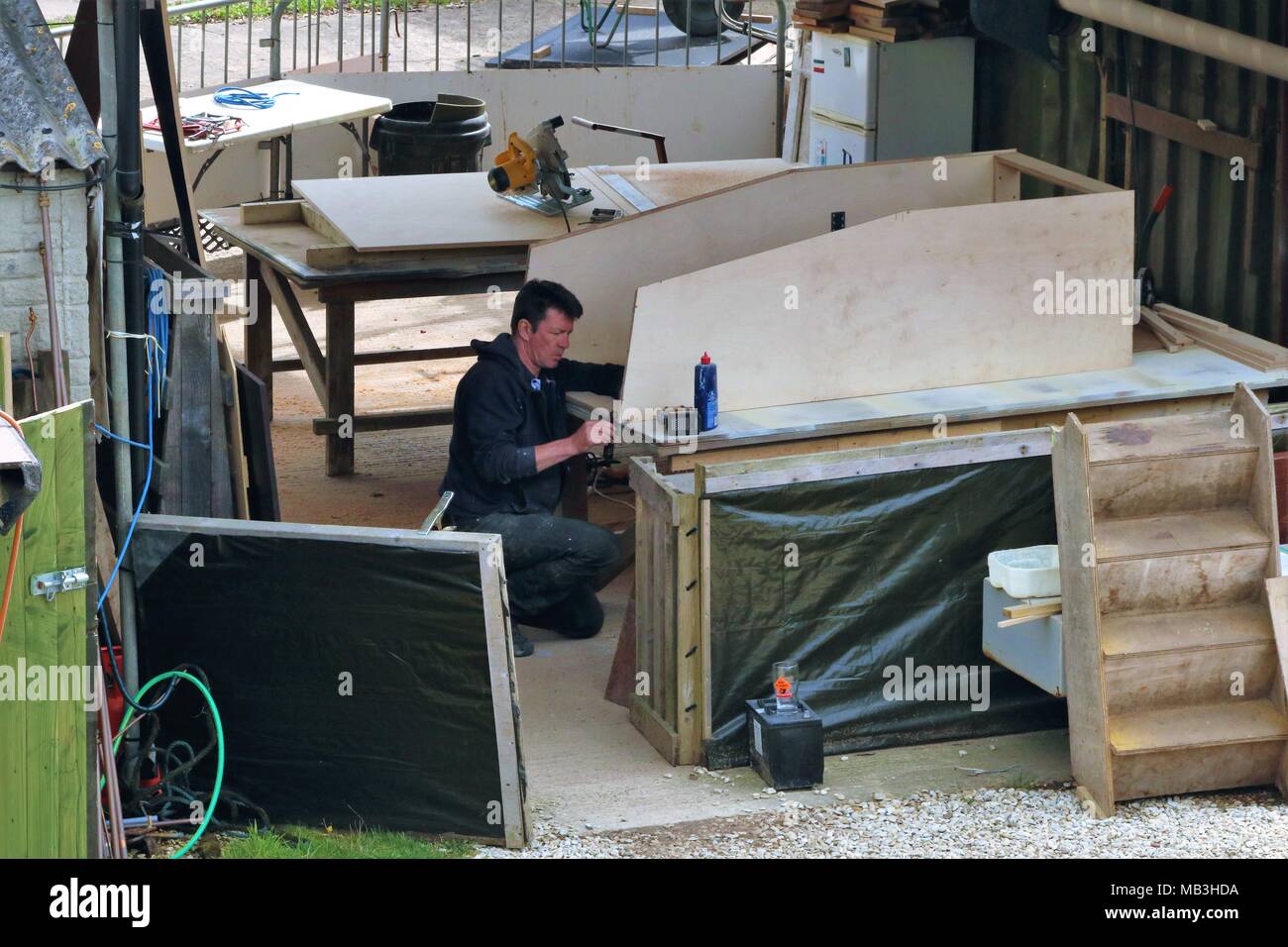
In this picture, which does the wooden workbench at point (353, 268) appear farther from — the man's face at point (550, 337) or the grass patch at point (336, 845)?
the grass patch at point (336, 845)

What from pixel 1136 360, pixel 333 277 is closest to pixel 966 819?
pixel 1136 360

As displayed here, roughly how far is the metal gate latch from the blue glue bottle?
255 centimetres

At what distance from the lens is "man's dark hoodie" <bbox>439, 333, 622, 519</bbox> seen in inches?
277

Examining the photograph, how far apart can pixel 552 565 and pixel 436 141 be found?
5.87m

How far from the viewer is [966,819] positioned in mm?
5754

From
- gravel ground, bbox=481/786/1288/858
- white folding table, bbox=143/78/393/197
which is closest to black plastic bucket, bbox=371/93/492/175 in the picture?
white folding table, bbox=143/78/393/197

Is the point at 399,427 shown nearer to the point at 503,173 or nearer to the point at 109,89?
the point at 503,173

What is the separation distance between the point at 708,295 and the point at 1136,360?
→ 6.73ft

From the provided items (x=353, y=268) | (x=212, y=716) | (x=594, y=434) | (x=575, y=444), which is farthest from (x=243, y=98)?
(x=212, y=716)

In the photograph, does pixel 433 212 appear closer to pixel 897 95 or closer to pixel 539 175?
pixel 539 175

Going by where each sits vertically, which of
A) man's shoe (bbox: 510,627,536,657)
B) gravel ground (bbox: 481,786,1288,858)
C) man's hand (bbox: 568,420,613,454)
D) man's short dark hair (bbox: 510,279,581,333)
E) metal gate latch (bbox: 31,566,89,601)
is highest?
man's short dark hair (bbox: 510,279,581,333)

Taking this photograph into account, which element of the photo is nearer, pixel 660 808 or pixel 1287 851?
pixel 1287 851

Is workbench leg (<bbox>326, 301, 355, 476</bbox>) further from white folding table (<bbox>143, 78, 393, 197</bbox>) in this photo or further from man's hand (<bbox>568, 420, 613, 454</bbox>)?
white folding table (<bbox>143, 78, 393, 197</bbox>)

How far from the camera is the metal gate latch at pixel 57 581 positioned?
467cm
